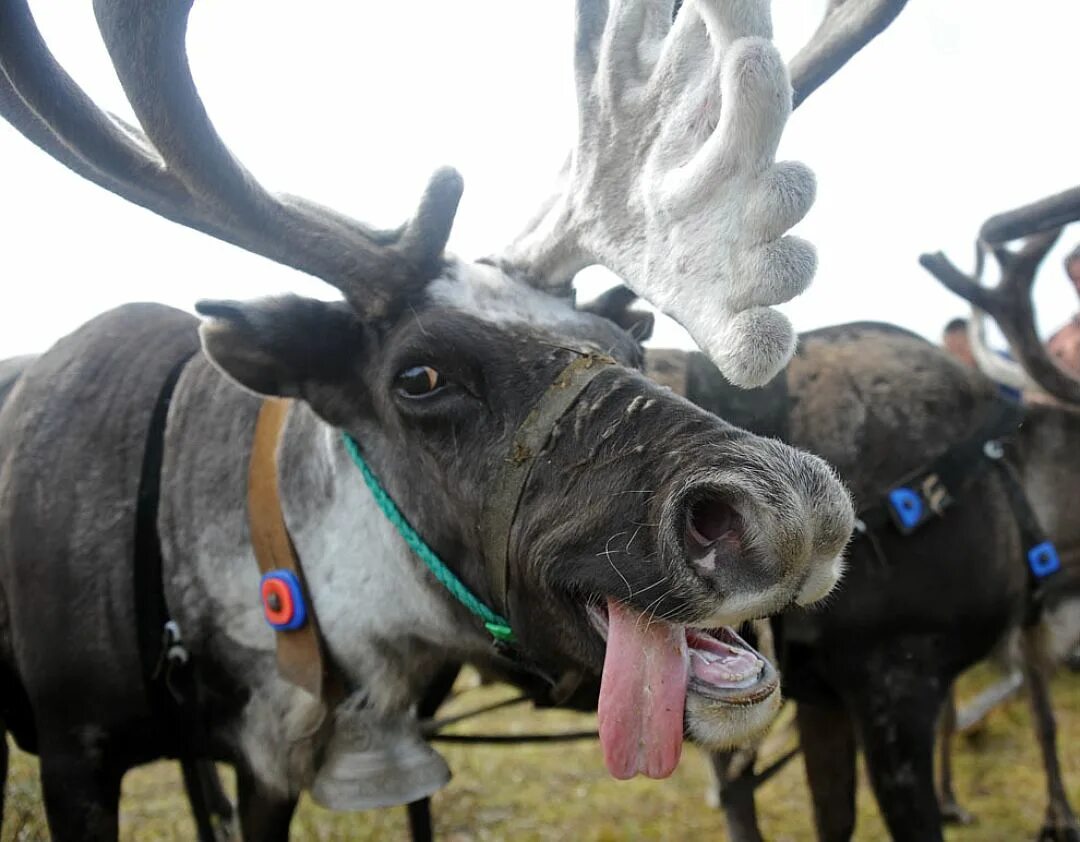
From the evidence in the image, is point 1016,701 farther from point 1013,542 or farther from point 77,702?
point 77,702

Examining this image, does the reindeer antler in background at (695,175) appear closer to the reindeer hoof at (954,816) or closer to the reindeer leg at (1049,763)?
the reindeer leg at (1049,763)

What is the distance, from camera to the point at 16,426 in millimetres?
2291

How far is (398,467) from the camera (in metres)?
1.84

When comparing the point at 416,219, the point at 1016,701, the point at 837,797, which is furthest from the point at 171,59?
the point at 1016,701

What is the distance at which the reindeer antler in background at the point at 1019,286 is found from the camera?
10.4 ft

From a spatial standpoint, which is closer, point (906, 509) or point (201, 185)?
point (201, 185)

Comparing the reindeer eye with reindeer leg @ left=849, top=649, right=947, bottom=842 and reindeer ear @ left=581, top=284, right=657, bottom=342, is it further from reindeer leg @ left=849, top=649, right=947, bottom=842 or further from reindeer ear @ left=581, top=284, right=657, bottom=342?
reindeer leg @ left=849, top=649, right=947, bottom=842

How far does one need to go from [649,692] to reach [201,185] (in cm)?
130

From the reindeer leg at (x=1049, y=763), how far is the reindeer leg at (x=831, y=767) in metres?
1.13

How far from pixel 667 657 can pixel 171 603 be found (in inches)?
50.9

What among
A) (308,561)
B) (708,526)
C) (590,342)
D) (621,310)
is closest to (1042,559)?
(621,310)

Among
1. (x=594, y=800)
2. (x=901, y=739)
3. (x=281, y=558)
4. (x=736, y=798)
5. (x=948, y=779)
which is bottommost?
(x=594, y=800)

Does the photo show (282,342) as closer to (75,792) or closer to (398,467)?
(398,467)

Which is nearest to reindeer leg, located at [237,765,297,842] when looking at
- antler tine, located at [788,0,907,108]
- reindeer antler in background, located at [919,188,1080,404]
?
antler tine, located at [788,0,907,108]
